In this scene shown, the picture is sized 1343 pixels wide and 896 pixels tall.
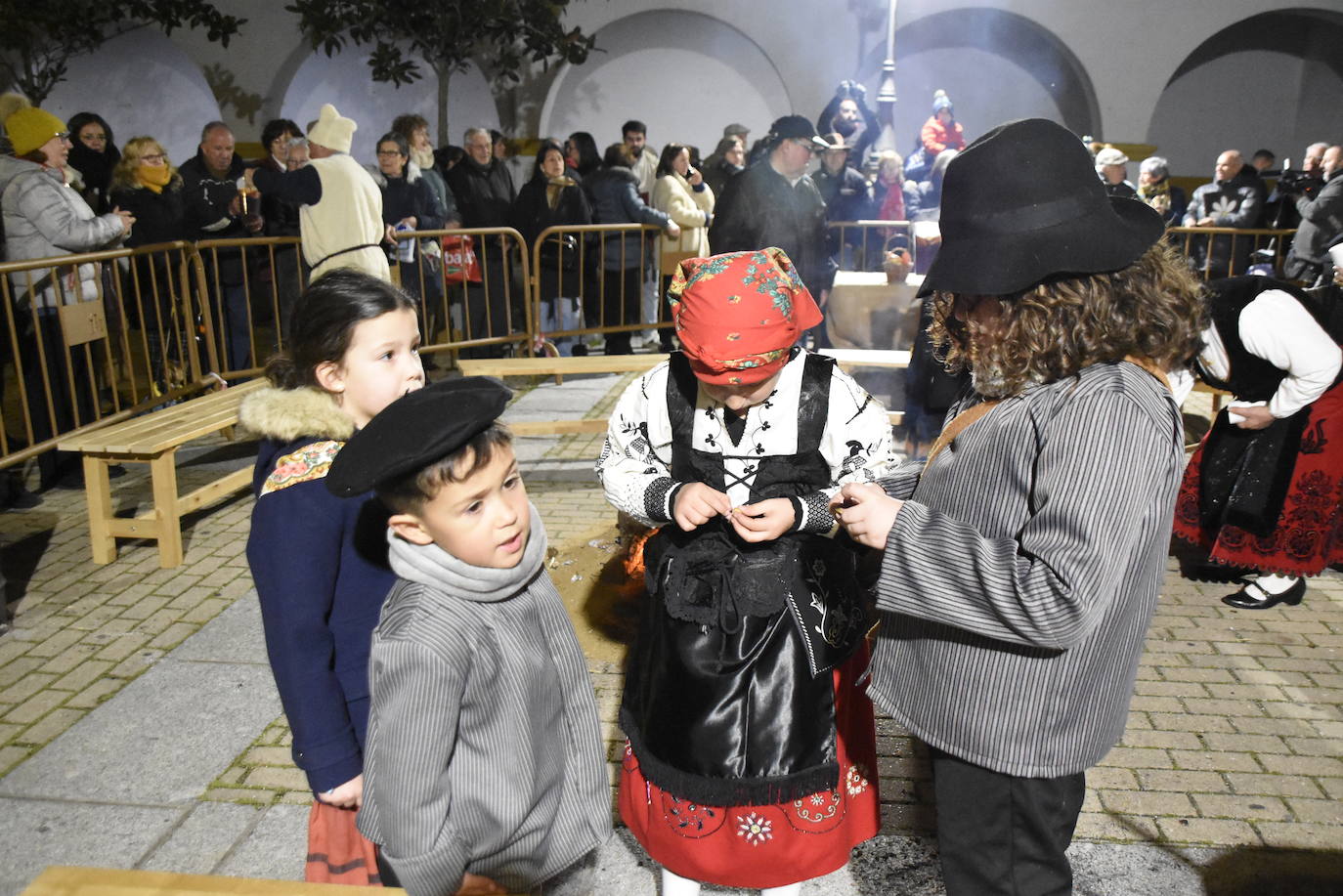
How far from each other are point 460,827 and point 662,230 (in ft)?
27.1

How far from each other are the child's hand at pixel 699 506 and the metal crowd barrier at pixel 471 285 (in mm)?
5905

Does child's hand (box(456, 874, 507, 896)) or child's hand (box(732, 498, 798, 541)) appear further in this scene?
child's hand (box(732, 498, 798, 541))

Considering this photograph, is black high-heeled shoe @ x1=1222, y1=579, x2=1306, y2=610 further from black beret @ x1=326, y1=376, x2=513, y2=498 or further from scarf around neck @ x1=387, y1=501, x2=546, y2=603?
black beret @ x1=326, y1=376, x2=513, y2=498

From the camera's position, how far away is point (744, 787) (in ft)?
7.29

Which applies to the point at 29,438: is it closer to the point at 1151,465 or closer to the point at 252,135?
the point at 1151,465

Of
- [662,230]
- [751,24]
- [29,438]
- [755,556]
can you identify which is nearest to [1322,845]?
[755,556]

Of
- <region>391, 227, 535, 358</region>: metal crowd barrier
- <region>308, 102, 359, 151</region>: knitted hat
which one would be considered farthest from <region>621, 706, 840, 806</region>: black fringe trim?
<region>391, 227, 535, 358</region>: metal crowd barrier

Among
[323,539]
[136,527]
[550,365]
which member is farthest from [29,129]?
[323,539]

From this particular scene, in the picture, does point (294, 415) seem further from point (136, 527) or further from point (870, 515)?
point (136, 527)

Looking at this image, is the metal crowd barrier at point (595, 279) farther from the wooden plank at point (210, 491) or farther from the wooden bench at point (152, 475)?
the wooden bench at point (152, 475)

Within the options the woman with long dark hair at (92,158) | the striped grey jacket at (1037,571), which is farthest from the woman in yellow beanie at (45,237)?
the striped grey jacket at (1037,571)

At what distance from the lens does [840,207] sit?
10344mm

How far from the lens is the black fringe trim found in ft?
7.29

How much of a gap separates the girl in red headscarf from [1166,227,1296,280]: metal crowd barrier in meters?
9.61
